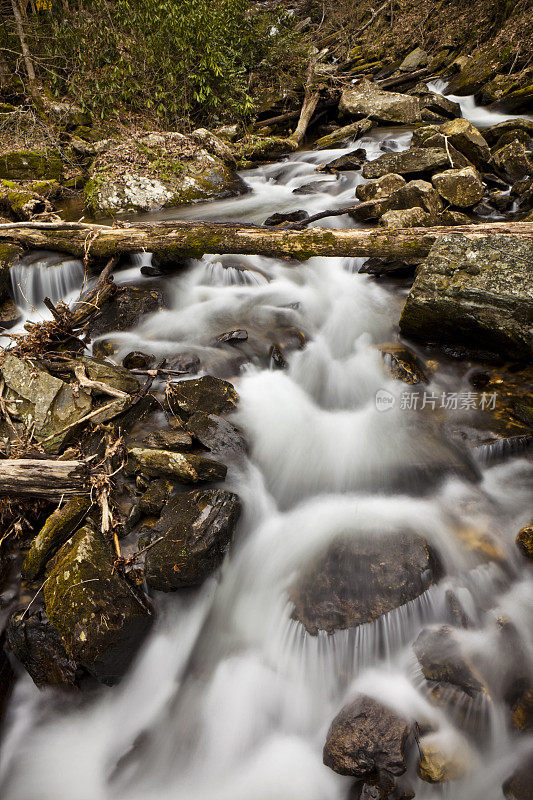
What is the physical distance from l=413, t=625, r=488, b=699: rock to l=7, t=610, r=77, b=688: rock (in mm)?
2232

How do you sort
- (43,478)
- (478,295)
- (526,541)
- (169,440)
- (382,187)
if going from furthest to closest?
(382,187), (478,295), (169,440), (43,478), (526,541)

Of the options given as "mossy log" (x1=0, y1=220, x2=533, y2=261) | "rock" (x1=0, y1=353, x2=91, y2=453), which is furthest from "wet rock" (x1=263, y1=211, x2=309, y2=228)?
"rock" (x1=0, y1=353, x2=91, y2=453)

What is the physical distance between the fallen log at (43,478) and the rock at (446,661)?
2.65 m

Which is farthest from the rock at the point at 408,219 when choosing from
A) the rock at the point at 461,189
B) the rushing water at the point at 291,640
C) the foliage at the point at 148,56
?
the foliage at the point at 148,56

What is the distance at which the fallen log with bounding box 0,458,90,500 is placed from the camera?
311 centimetres

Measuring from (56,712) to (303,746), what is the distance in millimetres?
1612

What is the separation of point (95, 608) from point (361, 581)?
5.82ft

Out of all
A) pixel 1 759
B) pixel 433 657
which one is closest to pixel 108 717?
pixel 1 759

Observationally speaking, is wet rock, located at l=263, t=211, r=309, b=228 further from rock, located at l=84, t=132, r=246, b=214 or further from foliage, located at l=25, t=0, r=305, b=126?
foliage, located at l=25, t=0, r=305, b=126

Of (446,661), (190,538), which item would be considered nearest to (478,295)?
(446,661)

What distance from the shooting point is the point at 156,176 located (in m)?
9.91

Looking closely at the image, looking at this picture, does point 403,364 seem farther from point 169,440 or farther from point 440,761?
point 440,761

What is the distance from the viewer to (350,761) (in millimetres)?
2217

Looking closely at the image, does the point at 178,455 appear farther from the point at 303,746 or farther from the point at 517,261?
the point at 517,261
